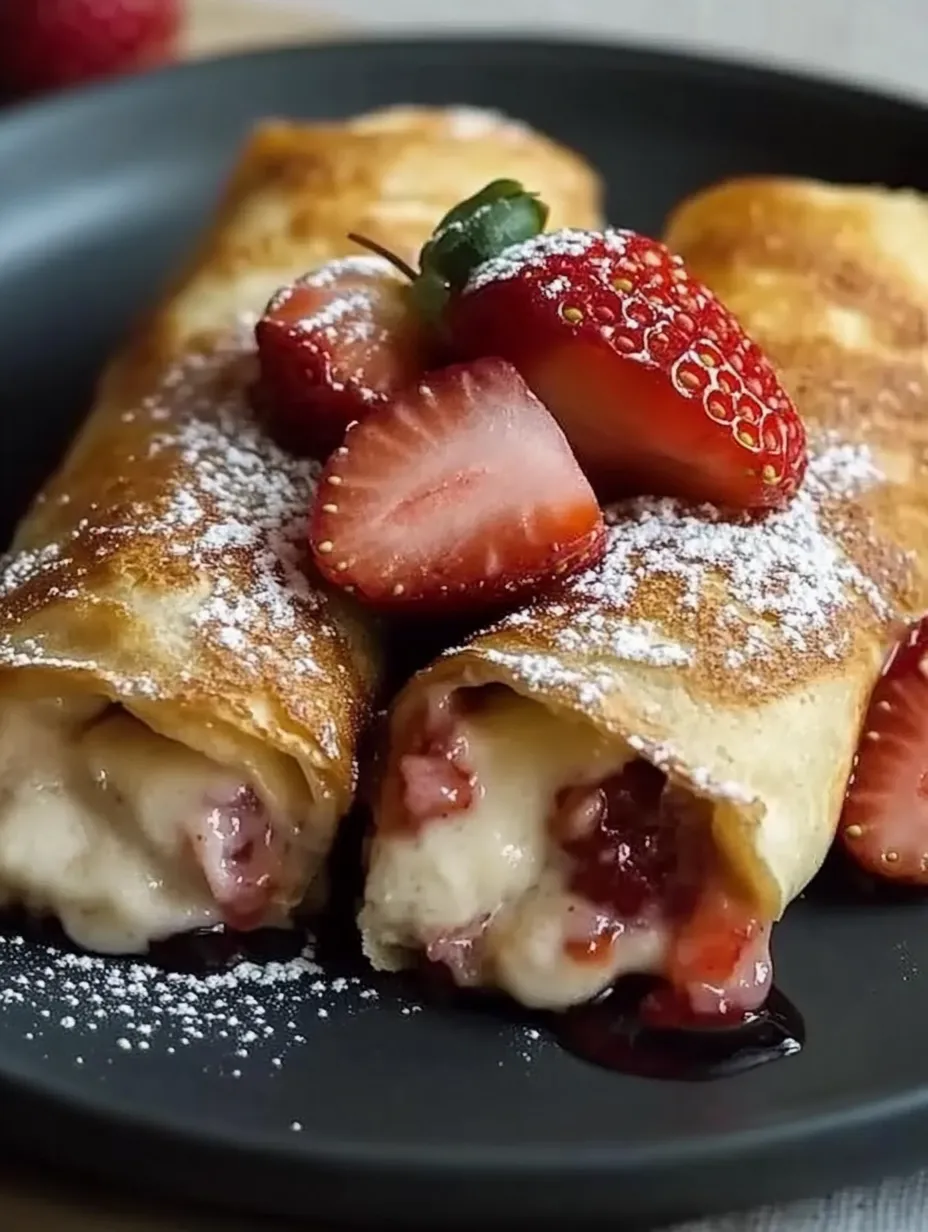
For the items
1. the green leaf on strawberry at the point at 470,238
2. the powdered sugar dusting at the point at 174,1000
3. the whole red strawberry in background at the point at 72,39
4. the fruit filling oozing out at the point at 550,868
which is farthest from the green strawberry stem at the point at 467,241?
the whole red strawberry in background at the point at 72,39

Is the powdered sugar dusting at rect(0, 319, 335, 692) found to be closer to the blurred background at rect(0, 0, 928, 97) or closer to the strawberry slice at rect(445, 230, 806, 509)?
the strawberry slice at rect(445, 230, 806, 509)

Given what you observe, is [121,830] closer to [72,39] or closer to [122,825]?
[122,825]

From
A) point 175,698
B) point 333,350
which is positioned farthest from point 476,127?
point 175,698

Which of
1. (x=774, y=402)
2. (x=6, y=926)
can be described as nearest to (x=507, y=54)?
(x=774, y=402)

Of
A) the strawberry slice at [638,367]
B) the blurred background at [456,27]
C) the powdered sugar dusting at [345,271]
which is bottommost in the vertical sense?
the blurred background at [456,27]

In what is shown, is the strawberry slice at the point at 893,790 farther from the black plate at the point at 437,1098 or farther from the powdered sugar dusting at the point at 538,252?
the powdered sugar dusting at the point at 538,252

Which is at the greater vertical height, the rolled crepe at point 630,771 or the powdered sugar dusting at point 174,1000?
the rolled crepe at point 630,771

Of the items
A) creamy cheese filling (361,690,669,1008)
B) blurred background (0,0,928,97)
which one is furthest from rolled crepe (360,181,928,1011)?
blurred background (0,0,928,97)
